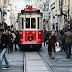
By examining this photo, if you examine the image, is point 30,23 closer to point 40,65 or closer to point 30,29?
point 30,29

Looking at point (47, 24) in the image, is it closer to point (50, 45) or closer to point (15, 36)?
point (15, 36)

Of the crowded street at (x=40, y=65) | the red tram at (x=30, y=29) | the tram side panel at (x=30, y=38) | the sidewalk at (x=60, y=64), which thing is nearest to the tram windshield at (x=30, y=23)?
the red tram at (x=30, y=29)

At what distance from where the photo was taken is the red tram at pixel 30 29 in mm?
24469

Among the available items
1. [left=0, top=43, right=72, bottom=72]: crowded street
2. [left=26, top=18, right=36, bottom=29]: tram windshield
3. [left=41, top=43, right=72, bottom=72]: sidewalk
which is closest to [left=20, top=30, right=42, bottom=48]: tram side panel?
[left=26, top=18, right=36, bottom=29]: tram windshield

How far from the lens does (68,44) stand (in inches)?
717

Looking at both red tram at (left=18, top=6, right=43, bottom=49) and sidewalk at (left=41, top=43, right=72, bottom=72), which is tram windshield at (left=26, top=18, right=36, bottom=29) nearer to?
red tram at (left=18, top=6, right=43, bottom=49)

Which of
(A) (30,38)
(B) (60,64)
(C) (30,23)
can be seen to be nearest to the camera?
(B) (60,64)

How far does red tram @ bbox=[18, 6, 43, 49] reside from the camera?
2447cm

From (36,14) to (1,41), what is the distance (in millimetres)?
12016

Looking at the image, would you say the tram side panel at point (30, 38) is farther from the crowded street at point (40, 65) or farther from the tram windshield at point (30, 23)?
the crowded street at point (40, 65)

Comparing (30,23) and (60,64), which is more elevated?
(30,23)

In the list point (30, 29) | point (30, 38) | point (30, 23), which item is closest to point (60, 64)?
point (30, 38)

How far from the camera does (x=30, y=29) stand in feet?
80.4

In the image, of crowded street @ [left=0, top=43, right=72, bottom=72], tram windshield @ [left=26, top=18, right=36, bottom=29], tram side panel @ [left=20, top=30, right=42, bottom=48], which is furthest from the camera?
tram windshield @ [left=26, top=18, right=36, bottom=29]
